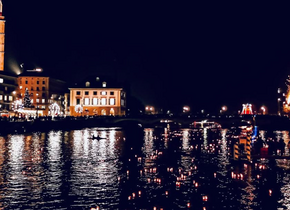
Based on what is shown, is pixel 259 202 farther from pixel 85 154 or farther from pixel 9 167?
pixel 85 154

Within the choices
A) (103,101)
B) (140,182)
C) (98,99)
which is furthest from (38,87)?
(140,182)

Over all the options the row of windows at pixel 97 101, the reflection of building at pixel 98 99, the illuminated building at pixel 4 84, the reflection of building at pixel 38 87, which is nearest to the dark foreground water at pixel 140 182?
the illuminated building at pixel 4 84

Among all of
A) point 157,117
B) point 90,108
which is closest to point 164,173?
point 157,117

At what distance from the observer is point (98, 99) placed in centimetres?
16738

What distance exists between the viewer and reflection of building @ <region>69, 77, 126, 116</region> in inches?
6545

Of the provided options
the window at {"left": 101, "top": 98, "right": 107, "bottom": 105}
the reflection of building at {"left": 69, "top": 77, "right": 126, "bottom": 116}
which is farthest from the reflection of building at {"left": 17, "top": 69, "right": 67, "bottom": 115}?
the window at {"left": 101, "top": 98, "right": 107, "bottom": 105}

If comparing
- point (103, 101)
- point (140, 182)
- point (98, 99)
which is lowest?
point (140, 182)

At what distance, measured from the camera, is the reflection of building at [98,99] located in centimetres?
16625

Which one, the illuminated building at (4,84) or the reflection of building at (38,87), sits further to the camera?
the reflection of building at (38,87)

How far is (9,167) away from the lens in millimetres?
37719

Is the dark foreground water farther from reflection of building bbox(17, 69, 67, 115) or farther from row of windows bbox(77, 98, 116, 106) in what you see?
reflection of building bbox(17, 69, 67, 115)

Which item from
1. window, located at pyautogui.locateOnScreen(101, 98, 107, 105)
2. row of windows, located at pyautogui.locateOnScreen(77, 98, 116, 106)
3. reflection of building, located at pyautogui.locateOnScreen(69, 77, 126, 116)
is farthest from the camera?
window, located at pyautogui.locateOnScreen(101, 98, 107, 105)

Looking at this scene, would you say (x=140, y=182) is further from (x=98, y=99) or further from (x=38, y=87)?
(x=38, y=87)

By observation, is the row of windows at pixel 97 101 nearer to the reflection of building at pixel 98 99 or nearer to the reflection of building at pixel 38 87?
the reflection of building at pixel 98 99
